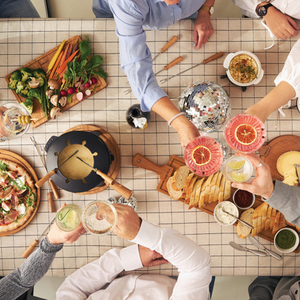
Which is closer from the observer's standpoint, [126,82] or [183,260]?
[183,260]

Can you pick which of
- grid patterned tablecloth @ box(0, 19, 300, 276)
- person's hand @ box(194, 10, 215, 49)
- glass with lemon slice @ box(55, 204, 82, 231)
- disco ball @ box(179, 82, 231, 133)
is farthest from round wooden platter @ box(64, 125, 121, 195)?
person's hand @ box(194, 10, 215, 49)

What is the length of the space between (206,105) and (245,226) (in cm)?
74

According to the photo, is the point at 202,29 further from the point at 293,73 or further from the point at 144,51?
the point at 293,73

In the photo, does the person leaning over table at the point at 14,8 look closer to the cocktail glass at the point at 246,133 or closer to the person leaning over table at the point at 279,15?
the person leaning over table at the point at 279,15

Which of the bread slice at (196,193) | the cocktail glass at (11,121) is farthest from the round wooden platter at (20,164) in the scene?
the bread slice at (196,193)

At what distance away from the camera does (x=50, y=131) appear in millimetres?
1530

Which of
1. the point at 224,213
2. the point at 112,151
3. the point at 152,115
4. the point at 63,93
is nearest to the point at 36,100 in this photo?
the point at 63,93

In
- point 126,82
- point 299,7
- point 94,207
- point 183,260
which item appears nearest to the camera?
point 94,207

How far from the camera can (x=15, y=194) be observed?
4.90ft

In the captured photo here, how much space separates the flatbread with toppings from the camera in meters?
1.49

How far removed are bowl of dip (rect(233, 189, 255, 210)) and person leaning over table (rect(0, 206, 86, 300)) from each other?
2.86 ft

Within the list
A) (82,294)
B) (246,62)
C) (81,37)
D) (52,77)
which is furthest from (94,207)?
(246,62)

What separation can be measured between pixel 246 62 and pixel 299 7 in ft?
1.33

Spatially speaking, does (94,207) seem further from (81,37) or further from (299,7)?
(299,7)
